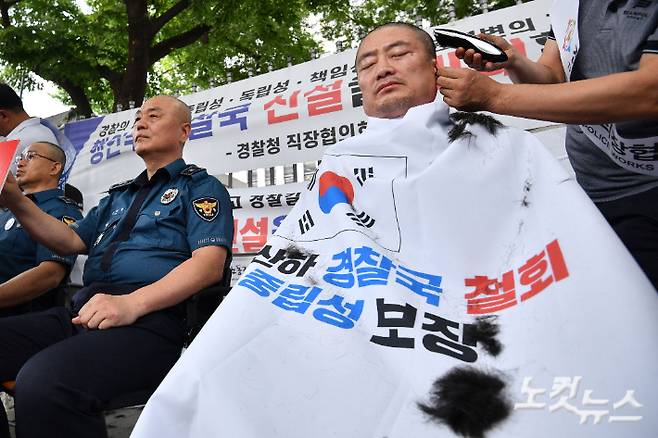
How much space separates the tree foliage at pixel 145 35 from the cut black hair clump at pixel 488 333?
193 inches

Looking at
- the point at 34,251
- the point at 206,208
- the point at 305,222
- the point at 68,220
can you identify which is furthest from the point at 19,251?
the point at 305,222

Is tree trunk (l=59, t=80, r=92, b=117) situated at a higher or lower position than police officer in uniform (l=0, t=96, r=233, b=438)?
higher

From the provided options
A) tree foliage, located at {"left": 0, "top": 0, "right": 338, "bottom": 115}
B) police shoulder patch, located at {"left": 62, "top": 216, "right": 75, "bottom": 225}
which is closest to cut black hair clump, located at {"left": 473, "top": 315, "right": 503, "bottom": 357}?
police shoulder patch, located at {"left": 62, "top": 216, "right": 75, "bottom": 225}

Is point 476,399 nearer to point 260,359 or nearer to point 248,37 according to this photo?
point 260,359

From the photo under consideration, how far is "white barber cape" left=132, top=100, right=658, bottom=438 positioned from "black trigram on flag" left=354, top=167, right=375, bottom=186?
0.13 feet

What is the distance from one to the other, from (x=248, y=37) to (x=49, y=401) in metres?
6.24

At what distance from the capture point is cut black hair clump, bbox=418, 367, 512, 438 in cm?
93

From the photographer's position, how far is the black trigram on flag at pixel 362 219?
1.44 meters

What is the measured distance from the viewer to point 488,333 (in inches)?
43.5

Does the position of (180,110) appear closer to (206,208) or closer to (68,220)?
(206,208)

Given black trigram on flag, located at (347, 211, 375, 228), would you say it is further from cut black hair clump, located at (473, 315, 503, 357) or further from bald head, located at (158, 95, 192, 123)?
bald head, located at (158, 95, 192, 123)

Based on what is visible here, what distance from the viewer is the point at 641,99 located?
116 cm

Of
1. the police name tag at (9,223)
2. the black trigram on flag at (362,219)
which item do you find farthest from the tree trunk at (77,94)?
the black trigram on flag at (362,219)

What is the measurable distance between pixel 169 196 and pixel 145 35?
5.49m
